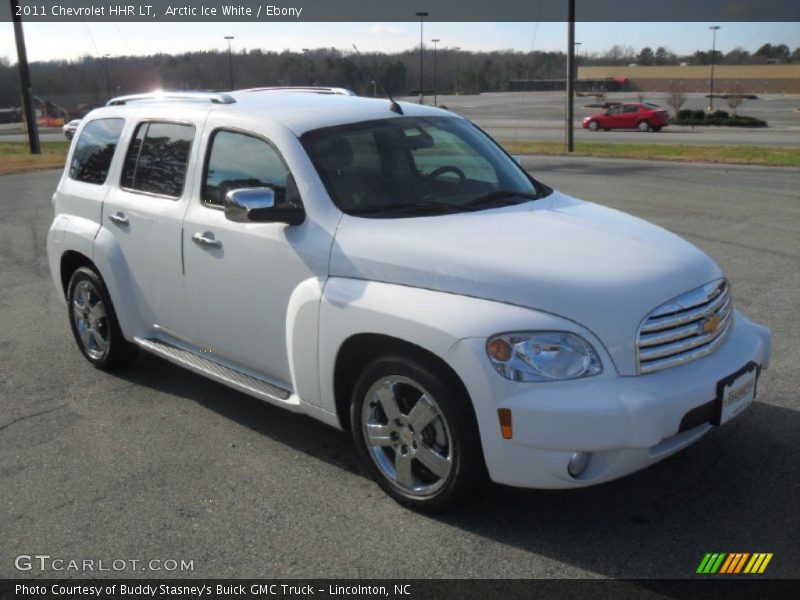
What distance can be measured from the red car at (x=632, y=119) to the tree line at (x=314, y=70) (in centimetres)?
999

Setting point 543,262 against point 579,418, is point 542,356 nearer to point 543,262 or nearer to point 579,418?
point 579,418

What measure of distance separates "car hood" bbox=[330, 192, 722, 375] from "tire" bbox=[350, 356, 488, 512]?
427 millimetres

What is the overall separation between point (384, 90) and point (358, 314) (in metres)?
2.13

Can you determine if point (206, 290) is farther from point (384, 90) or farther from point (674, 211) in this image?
point (674, 211)

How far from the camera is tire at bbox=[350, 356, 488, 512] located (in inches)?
146

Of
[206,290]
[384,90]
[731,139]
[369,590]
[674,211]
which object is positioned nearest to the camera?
[369,590]

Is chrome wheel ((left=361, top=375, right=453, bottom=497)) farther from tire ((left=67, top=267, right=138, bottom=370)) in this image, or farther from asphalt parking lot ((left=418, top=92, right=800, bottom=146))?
asphalt parking lot ((left=418, top=92, right=800, bottom=146))

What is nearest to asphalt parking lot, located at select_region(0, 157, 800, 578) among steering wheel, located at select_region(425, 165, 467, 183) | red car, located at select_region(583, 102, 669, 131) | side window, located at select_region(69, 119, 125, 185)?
side window, located at select_region(69, 119, 125, 185)

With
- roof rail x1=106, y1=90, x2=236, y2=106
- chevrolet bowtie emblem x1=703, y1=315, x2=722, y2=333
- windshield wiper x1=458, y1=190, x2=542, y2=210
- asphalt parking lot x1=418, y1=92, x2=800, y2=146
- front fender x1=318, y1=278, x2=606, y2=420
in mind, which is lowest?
asphalt parking lot x1=418, y1=92, x2=800, y2=146

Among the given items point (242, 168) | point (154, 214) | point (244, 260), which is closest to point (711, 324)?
point (244, 260)

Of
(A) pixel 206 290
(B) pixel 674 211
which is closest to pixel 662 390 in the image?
(A) pixel 206 290

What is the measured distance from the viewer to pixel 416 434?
12.9 feet

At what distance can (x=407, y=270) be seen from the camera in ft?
12.9

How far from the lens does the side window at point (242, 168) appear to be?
4641mm
